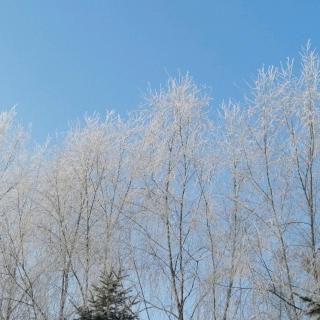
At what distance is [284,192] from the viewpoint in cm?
945

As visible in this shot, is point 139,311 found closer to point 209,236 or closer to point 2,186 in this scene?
point 209,236

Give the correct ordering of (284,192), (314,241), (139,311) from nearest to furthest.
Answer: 1. (314,241)
2. (284,192)
3. (139,311)

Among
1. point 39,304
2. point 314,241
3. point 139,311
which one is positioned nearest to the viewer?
point 314,241

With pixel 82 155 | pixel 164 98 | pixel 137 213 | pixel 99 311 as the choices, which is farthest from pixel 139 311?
pixel 164 98

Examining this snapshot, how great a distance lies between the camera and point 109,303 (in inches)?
390

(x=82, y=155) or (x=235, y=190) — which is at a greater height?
(x=82, y=155)

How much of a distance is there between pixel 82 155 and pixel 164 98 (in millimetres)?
2409

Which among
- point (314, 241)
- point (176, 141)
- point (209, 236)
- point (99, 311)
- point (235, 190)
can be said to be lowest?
point (99, 311)

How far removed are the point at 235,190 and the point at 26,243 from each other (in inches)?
203

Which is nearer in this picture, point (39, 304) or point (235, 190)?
point (235, 190)

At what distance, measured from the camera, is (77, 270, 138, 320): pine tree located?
9781 millimetres

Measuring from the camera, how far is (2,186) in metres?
11.8

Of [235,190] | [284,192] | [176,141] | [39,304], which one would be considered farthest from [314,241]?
[39,304]

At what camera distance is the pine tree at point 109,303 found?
978cm
